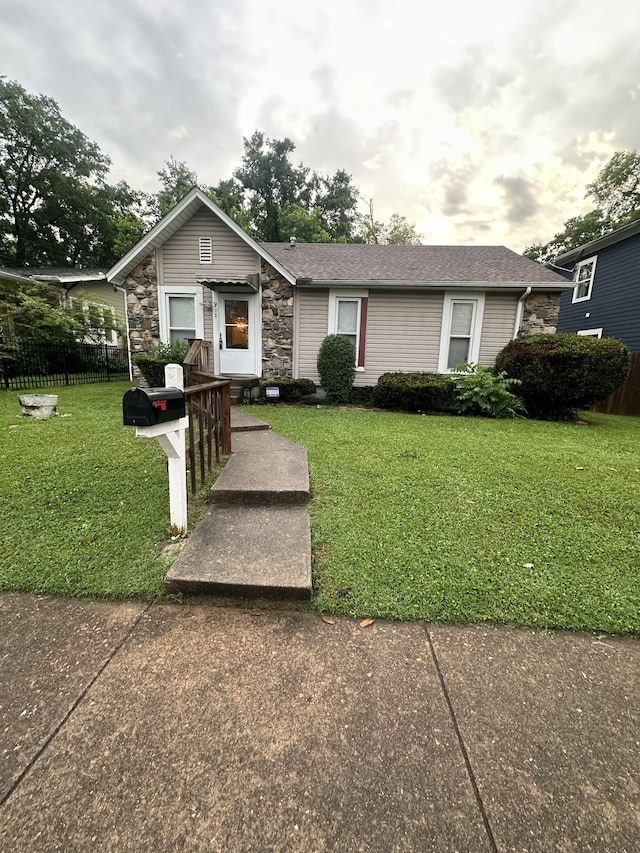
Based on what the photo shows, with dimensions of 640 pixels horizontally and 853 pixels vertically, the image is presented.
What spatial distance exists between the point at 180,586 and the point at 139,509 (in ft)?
4.17

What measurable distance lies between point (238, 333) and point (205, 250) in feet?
6.89

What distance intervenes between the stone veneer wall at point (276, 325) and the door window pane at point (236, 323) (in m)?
0.47

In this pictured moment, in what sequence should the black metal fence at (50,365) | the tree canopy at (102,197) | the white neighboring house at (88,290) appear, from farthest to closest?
the tree canopy at (102,197)
the white neighboring house at (88,290)
the black metal fence at (50,365)

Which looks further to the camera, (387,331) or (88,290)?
(88,290)

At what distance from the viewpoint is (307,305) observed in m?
9.27

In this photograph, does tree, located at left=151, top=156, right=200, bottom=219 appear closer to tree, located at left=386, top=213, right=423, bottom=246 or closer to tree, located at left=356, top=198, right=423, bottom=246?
tree, located at left=356, top=198, right=423, bottom=246

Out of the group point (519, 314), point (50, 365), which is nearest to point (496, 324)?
point (519, 314)

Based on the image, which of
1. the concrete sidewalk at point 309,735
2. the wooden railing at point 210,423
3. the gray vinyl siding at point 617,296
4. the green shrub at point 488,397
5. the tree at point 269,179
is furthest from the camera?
the tree at point 269,179

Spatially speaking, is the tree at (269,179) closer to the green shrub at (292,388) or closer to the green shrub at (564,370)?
the green shrub at (292,388)

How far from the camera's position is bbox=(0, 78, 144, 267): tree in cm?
2214

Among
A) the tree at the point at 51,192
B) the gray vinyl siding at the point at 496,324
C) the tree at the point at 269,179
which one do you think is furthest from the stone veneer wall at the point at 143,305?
the tree at the point at 269,179

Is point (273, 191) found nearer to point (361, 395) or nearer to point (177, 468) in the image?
point (361, 395)

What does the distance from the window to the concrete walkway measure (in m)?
14.5

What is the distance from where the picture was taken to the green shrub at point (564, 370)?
7137 mm
